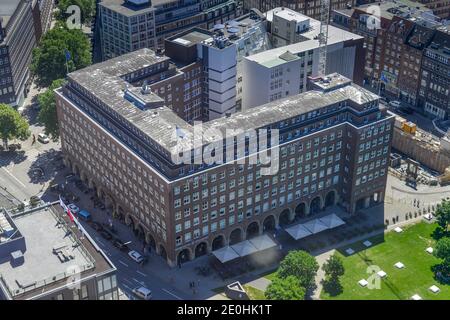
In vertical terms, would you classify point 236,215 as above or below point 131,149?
below

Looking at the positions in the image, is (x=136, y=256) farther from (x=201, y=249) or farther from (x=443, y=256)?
(x=443, y=256)

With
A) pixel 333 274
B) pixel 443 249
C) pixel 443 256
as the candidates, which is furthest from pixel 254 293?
pixel 443 249

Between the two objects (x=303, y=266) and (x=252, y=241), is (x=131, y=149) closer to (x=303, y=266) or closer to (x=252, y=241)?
(x=252, y=241)

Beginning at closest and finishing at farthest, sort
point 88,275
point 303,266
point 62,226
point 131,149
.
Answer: point 88,275 → point 62,226 → point 303,266 → point 131,149

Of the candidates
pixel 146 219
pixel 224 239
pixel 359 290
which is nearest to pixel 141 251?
pixel 146 219

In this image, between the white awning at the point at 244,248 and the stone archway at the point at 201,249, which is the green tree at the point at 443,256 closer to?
the white awning at the point at 244,248

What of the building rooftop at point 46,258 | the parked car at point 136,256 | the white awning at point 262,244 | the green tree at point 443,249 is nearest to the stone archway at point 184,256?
the parked car at point 136,256

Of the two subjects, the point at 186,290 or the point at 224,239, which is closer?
the point at 186,290

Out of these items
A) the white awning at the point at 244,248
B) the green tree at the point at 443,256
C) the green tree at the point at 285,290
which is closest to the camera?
the green tree at the point at 285,290
